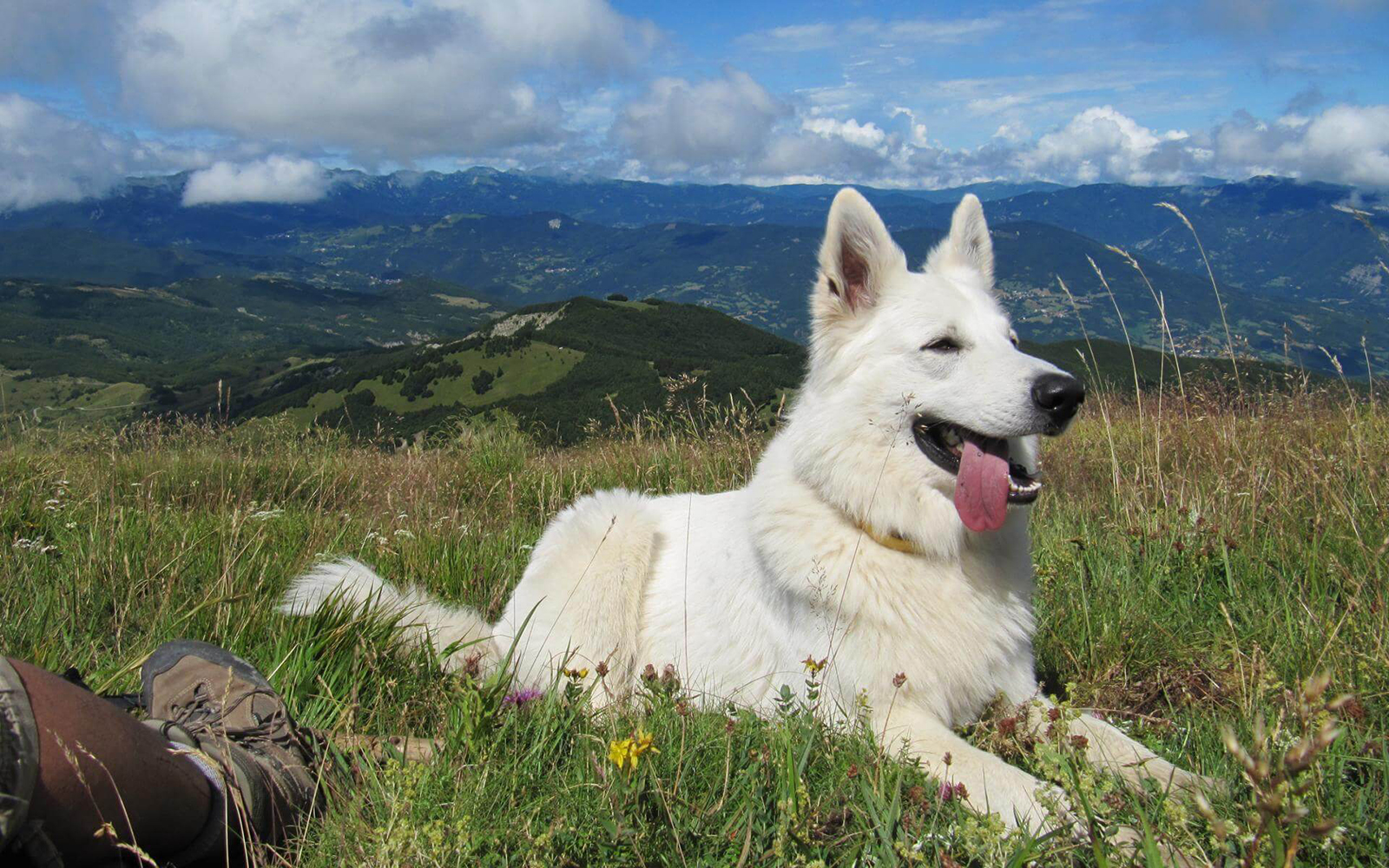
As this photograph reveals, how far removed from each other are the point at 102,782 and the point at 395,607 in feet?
6.13

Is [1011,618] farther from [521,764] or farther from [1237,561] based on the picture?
[521,764]

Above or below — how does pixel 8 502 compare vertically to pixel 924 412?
below

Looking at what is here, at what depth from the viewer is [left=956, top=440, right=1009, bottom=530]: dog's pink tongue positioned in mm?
3332

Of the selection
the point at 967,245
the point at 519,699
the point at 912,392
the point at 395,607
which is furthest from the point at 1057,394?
the point at 395,607

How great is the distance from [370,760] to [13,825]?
0.92m

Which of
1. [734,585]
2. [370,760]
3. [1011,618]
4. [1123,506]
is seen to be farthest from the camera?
[1123,506]

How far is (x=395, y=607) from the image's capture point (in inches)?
152

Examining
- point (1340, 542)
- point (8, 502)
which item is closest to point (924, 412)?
point (1340, 542)

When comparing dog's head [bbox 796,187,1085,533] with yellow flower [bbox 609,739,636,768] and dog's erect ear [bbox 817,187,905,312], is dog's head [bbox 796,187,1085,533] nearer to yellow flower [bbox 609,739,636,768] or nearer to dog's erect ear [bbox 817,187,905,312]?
dog's erect ear [bbox 817,187,905,312]

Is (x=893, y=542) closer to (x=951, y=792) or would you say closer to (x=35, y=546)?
(x=951, y=792)

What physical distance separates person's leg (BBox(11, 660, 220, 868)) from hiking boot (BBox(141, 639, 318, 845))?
12 centimetres

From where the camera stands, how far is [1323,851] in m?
2.15

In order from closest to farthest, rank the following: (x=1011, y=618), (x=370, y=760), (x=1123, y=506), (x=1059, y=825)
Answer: (x=1059, y=825), (x=370, y=760), (x=1011, y=618), (x=1123, y=506)

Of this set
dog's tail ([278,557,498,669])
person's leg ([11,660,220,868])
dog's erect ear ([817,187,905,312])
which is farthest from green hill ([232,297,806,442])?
person's leg ([11,660,220,868])
